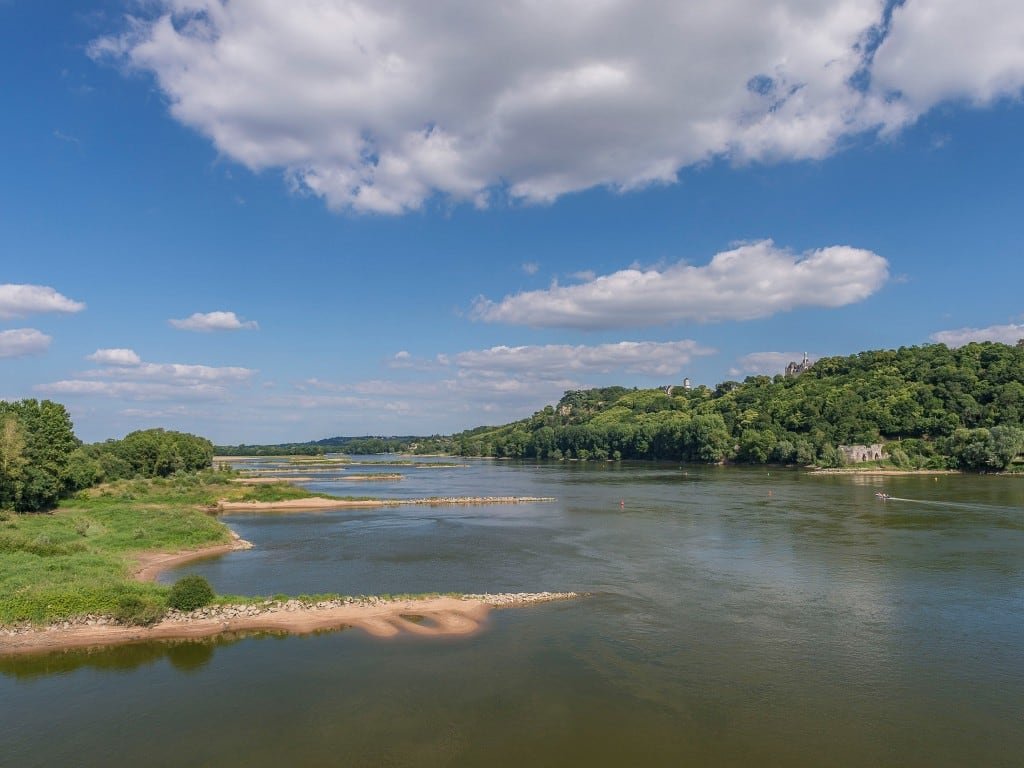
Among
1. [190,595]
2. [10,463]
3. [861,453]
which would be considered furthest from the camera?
[861,453]

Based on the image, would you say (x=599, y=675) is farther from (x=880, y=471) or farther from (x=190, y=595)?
(x=880, y=471)

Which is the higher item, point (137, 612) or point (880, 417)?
point (880, 417)

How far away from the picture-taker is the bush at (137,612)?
2306 centimetres

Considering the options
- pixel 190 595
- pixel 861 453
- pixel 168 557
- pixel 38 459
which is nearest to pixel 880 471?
pixel 861 453

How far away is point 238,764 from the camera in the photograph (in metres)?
14.7

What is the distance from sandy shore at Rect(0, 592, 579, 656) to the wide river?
90 cm

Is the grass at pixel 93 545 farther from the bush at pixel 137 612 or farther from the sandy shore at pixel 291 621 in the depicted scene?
the sandy shore at pixel 291 621

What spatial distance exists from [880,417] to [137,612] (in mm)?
125758

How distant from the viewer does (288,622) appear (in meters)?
24.3

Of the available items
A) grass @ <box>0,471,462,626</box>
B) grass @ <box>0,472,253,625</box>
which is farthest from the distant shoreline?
grass @ <box>0,472,253,625</box>

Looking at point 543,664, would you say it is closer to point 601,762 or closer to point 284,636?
point 601,762

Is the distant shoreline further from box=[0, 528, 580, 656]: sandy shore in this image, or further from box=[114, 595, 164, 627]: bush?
box=[114, 595, 164, 627]: bush

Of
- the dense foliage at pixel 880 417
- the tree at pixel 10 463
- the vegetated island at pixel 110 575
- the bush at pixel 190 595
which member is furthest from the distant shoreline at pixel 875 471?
the tree at pixel 10 463

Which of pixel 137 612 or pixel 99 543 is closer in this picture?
pixel 137 612
